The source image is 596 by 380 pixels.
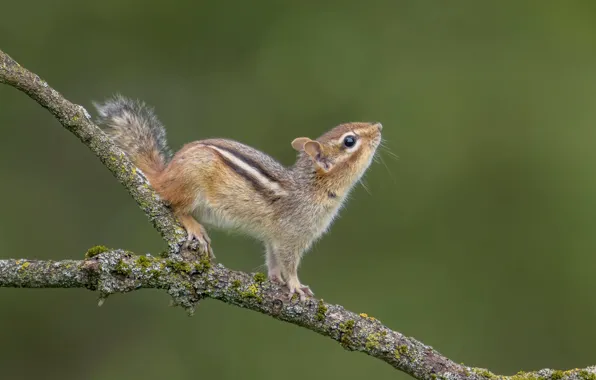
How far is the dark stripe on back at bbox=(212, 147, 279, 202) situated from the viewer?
4.47 meters

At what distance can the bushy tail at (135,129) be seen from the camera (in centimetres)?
466

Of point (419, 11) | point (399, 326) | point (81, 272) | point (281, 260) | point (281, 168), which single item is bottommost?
point (81, 272)

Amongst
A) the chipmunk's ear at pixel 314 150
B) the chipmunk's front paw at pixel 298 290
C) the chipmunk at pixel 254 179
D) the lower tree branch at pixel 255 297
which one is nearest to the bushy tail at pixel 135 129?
the chipmunk at pixel 254 179

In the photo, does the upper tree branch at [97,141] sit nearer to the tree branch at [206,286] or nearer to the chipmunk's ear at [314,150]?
the tree branch at [206,286]

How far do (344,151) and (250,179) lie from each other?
60 centimetres

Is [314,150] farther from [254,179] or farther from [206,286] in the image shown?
[206,286]

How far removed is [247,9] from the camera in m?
8.38

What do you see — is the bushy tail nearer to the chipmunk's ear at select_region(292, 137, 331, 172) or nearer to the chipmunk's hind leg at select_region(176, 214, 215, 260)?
the chipmunk's hind leg at select_region(176, 214, 215, 260)

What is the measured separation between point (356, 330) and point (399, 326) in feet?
12.3

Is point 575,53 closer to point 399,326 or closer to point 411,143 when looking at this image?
point 411,143

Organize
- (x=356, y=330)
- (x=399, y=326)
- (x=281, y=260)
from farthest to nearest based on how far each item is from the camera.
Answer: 1. (x=399, y=326)
2. (x=281, y=260)
3. (x=356, y=330)

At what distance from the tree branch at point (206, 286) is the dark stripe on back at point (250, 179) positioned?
79 centimetres

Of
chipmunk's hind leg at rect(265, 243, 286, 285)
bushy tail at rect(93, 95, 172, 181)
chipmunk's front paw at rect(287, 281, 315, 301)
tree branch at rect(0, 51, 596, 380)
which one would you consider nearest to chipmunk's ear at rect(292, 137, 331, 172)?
chipmunk's hind leg at rect(265, 243, 286, 285)

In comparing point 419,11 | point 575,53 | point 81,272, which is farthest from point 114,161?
point 575,53
